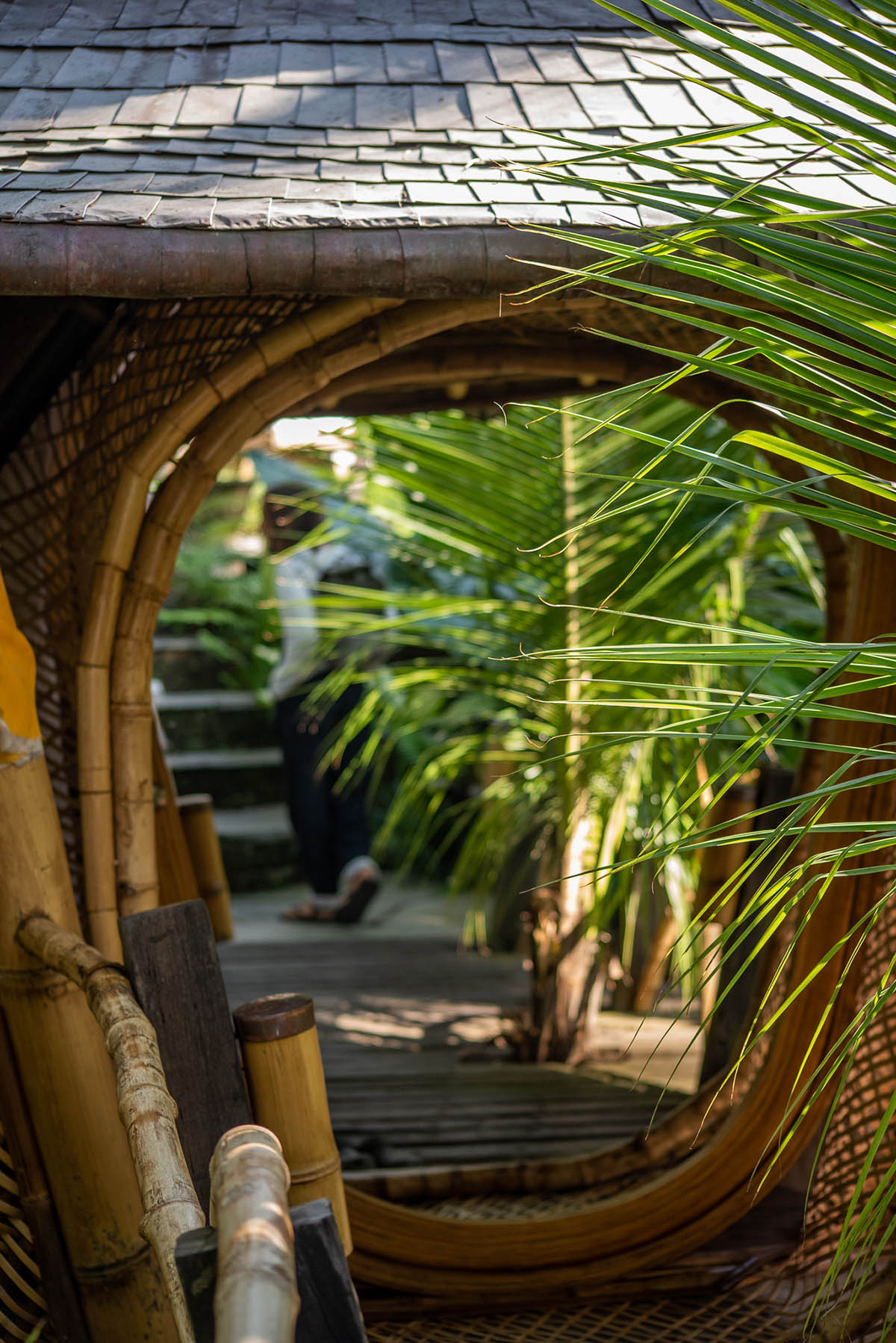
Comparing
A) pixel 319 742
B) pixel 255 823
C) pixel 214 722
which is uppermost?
pixel 214 722

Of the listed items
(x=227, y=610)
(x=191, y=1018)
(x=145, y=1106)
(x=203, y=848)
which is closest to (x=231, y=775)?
(x=227, y=610)

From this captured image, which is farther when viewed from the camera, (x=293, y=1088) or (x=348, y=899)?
(x=348, y=899)

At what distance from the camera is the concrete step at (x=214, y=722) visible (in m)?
6.96

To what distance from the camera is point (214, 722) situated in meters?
7.07

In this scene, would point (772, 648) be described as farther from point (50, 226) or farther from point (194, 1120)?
point (50, 226)

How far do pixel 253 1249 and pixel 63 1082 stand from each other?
31.6 inches

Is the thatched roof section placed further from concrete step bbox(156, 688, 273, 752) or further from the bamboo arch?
concrete step bbox(156, 688, 273, 752)

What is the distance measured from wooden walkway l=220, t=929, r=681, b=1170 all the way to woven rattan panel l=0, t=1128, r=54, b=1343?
0.97 metres

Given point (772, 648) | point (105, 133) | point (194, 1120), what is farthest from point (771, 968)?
point (105, 133)

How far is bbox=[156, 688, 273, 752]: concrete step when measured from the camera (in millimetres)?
6965

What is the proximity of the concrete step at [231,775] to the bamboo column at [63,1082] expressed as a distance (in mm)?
5383

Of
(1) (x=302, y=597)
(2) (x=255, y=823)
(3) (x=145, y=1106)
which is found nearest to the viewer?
(3) (x=145, y=1106)

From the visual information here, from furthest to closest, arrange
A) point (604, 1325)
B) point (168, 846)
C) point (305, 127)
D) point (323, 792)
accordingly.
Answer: point (323, 792) < point (168, 846) < point (604, 1325) < point (305, 127)

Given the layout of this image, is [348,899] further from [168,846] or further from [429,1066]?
[168,846]
